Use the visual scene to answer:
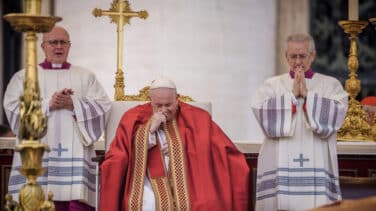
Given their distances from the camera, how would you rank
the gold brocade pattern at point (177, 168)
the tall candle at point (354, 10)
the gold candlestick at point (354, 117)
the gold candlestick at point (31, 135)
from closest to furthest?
the gold candlestick at point (31, 135) < the gold brocade pattern at point (177, 168) < the tall candle at point (354, 10) < the gold candlestick at point (354, 117)

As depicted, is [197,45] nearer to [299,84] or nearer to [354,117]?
[354,117]

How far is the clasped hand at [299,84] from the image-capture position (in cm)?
741

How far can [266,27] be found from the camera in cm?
1195

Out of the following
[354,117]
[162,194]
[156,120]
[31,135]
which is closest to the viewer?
[31,135]

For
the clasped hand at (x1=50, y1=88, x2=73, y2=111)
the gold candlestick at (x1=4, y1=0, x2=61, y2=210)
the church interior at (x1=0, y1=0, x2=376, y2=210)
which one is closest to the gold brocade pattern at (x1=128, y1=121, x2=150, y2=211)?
the clasped hand at (x1=50, y1=88, x2=73, y2=111)

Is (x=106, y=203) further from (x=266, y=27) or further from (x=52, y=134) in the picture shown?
(x=266, y=27)

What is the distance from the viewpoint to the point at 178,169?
739cm

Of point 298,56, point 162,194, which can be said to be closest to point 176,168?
point 162,194

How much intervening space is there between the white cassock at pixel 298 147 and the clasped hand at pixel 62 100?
1234mm

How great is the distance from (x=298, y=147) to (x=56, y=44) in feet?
5.85

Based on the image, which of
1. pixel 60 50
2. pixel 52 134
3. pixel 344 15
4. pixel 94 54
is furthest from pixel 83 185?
pixel 344 15

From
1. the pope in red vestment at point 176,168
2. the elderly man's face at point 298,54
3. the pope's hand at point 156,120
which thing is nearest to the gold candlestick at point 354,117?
the elderly man's face at point 298,54

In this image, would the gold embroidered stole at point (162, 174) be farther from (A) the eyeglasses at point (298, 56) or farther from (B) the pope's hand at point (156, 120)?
(A) the eyeglasses at point (298, 56)

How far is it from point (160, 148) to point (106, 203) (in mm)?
578
